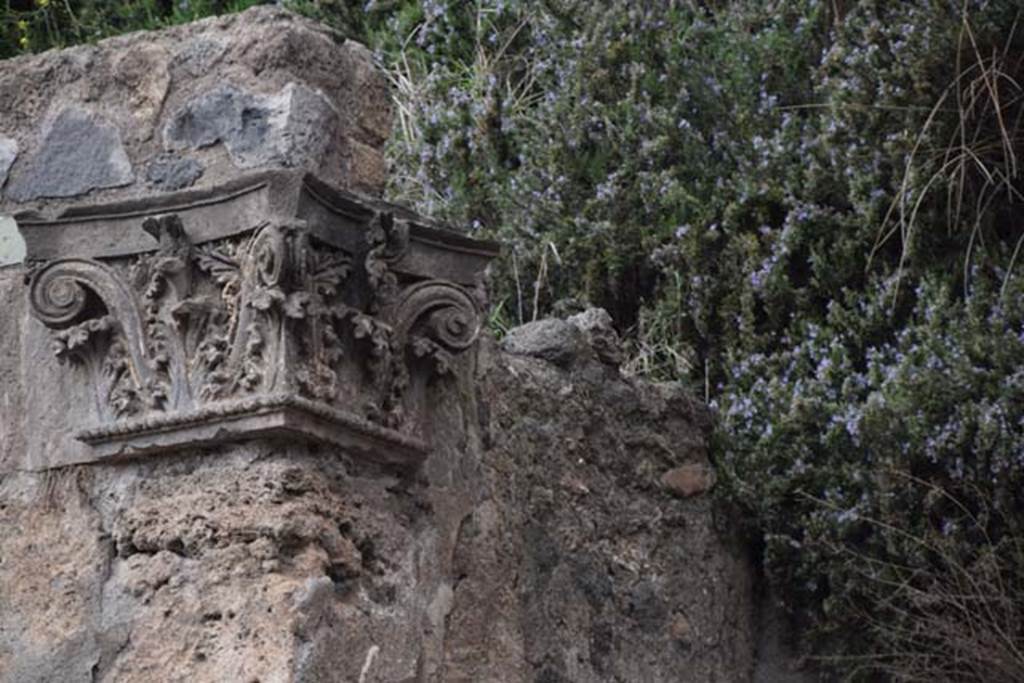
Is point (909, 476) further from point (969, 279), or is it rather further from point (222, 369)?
point (222, 369)

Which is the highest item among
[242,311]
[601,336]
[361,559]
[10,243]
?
[601,336]

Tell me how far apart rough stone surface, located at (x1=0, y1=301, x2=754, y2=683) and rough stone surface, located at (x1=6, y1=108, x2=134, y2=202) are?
194 mm

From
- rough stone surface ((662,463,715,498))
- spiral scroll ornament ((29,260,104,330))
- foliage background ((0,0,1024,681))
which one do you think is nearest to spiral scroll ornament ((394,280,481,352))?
spiral scroll ornament ((29,260,104,330))

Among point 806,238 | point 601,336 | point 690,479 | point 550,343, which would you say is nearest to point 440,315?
point 550,343

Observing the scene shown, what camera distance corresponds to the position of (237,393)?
162 inches

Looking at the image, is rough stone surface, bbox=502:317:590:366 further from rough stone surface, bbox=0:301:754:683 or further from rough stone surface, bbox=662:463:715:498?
rough stone surface, bbox=662:463:715:498

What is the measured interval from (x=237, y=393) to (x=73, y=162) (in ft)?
2.23

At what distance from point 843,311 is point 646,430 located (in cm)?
89

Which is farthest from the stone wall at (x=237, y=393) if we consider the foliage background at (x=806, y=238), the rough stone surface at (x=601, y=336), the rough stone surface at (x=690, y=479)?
the foliage background at (x=806, y=238)

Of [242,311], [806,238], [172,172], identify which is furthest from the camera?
[806,238]

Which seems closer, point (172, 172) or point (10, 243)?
point (172, 172)

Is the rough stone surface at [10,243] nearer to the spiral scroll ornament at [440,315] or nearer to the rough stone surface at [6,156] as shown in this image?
the rough stone surface at [6,156]

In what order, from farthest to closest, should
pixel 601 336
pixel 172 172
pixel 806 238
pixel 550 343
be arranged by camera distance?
1. pixel 806 238
2. pixel 601 336
3. pixel 550 343
4. pixel 172 172

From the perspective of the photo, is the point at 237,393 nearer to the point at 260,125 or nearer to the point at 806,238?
the point at 260,125
